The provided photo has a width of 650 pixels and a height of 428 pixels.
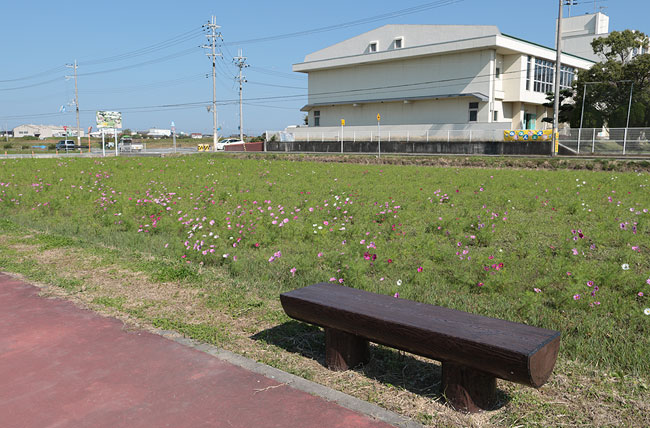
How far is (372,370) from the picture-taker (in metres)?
4.05

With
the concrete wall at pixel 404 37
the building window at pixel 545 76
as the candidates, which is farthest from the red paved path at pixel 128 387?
the building window at pixel 545 76

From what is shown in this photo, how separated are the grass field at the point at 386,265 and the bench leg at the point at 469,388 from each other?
8cm

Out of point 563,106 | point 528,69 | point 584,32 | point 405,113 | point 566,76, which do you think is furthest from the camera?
point 584,32

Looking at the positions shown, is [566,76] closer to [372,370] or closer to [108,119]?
[108,119]

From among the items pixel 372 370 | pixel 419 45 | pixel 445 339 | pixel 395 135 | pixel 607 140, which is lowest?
pixel 372 370

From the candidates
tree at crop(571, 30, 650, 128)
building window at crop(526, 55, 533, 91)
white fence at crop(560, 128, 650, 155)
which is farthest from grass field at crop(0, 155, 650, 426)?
building window at crop(526, 55, 533, 91)

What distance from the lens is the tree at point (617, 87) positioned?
35969mm

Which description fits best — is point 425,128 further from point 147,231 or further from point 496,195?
point 147,231

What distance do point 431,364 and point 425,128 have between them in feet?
148

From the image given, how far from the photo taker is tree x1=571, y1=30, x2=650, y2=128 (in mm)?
35969

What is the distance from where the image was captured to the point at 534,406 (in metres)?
3.44

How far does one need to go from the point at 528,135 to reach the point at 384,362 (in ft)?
115

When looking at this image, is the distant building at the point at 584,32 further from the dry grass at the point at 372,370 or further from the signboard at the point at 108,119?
the dry grass at the point at 372,370

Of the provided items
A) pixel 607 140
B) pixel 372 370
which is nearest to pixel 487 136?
pixel 607 140
